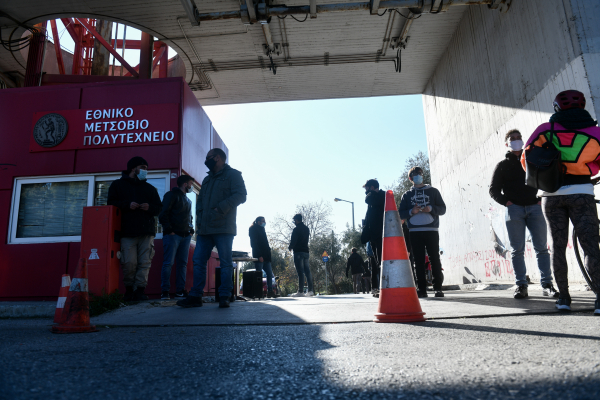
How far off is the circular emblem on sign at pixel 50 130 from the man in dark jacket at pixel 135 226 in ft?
Result: 10.8

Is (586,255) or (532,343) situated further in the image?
(586,255)

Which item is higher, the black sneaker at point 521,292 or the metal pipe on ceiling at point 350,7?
the metal pipe on ceiling at point 350,7

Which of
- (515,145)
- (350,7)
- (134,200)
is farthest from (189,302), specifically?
(350,7)

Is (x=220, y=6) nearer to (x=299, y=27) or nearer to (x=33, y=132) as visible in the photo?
(x=299, y=27)

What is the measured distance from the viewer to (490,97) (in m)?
9.72

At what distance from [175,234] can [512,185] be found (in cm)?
509

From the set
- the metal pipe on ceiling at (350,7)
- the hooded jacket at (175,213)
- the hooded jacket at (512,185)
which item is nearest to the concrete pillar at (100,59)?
the metal pipe on ceiling at (350,7)

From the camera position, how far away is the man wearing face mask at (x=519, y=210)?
16.8ft

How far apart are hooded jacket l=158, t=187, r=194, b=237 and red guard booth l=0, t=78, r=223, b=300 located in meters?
0.91

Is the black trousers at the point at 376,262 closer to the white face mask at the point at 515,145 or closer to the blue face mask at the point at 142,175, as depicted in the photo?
the white face mask at the point at 515,145

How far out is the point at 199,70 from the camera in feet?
42.6

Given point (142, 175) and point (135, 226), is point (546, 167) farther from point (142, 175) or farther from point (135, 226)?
point (142, 175)

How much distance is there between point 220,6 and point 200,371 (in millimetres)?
10128

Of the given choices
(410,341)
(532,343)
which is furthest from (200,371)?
(532,343)
